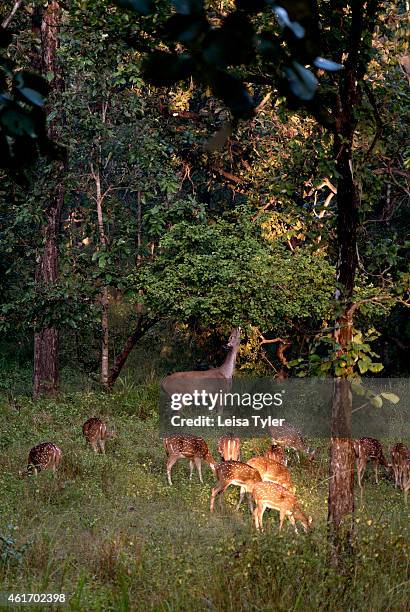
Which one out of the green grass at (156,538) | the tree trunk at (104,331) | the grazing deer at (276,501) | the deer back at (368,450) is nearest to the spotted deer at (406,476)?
the green grass at (156,538)

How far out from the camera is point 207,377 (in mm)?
20062

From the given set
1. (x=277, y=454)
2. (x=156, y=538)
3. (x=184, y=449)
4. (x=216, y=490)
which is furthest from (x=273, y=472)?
(x=156, y=538)

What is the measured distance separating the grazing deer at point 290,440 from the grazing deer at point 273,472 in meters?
2.43

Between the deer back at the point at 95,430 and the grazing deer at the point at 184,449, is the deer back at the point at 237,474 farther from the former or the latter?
the deer back at the point at 95,430

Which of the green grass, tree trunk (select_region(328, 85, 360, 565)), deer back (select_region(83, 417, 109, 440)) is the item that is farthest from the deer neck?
tree trunk (select_region(328, 85, 360, 565))

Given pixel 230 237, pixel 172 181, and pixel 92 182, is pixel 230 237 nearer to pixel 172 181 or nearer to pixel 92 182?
pixel 172 181

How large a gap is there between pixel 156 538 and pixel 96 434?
5.90m

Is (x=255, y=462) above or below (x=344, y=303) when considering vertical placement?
below

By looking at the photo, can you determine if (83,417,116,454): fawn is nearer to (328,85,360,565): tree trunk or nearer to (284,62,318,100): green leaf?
(328,85,360,565): tree trunk

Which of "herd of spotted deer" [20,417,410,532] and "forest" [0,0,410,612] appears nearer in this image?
"forest" [0,0,410,612]

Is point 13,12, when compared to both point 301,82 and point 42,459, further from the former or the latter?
point 301,82

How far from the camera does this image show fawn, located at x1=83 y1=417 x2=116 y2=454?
15.2m

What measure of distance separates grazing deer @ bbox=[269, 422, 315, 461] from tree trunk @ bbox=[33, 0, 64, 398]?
5.94 meters

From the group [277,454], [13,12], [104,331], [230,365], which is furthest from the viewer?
[230,365]
